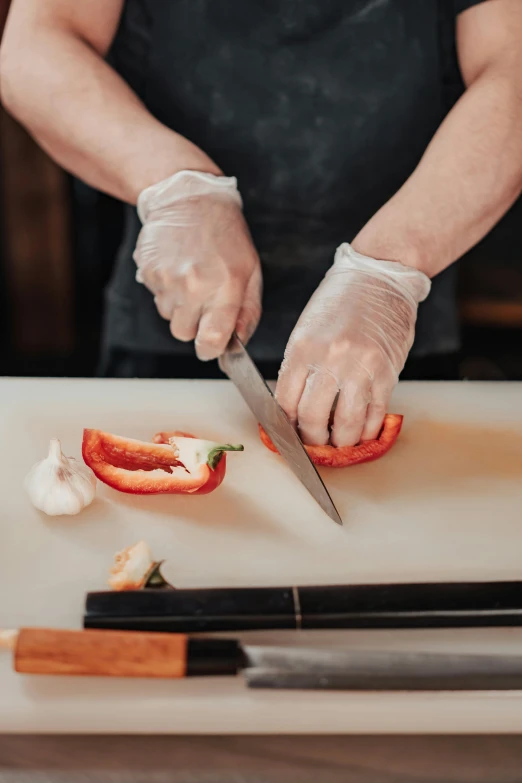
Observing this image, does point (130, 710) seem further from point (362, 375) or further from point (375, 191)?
point (375, 191)

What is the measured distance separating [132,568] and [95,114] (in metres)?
0.66

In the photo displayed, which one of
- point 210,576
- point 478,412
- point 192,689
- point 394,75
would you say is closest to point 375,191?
point 394,75

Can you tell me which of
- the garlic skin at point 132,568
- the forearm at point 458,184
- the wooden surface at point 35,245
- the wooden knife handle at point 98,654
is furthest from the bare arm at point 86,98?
the wooden surface at point 35,245

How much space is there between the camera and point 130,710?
2.03 feet

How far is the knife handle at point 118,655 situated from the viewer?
0.61 m

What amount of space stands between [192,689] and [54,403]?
472 mm

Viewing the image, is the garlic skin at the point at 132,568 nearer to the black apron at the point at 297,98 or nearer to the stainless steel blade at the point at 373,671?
the stainless steel blade at the point at 373,671

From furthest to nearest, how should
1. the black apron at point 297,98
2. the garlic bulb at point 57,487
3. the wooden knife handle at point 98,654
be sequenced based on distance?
1. the black apron at point 297,98
2. the garlic bulb at point 57,487
3. the wooden knife handle at point 98,654

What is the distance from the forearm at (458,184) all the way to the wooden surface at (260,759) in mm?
586

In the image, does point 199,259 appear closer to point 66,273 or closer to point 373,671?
point 373,671

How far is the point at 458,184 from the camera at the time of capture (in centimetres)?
102

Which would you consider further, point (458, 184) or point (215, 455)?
point (458, 184)

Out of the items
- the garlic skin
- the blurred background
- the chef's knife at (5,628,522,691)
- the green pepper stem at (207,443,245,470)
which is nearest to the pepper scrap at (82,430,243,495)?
the green pepper stem at (207,443,245,470)

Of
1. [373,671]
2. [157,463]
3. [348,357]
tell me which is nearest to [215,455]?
[157,463]
